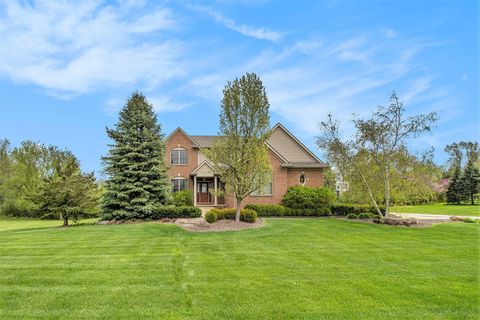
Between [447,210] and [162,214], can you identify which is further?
[447,210]

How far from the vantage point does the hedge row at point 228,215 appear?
58.6 feet

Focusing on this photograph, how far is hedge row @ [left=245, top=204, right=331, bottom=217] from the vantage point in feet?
78.4

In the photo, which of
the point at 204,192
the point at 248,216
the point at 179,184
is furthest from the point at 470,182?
the point at 248,216

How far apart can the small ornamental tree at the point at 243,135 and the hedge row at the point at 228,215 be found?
3.83ft

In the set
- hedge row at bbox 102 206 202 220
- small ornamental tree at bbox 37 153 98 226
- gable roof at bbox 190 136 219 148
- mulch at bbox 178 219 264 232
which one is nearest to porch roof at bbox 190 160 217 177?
gable roof at bbox 190 136 219 148

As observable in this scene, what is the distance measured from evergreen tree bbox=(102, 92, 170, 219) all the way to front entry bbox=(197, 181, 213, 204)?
23.0ft

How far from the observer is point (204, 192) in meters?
30.5

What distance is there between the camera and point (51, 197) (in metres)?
21.0

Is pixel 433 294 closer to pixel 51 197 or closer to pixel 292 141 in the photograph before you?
pixel 51 197

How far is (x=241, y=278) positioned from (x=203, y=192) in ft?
75.0

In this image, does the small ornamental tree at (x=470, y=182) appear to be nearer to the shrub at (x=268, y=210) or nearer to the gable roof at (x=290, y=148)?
the gable roof at (x=290, y=148)

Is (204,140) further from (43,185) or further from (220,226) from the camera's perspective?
(220,226)

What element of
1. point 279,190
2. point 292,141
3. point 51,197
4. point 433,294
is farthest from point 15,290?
point 292,141

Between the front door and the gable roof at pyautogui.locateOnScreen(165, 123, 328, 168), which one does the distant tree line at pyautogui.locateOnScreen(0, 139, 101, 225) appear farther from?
the gable roof at pyautogui.locateOnScreen(165, 123, 328, 168)
